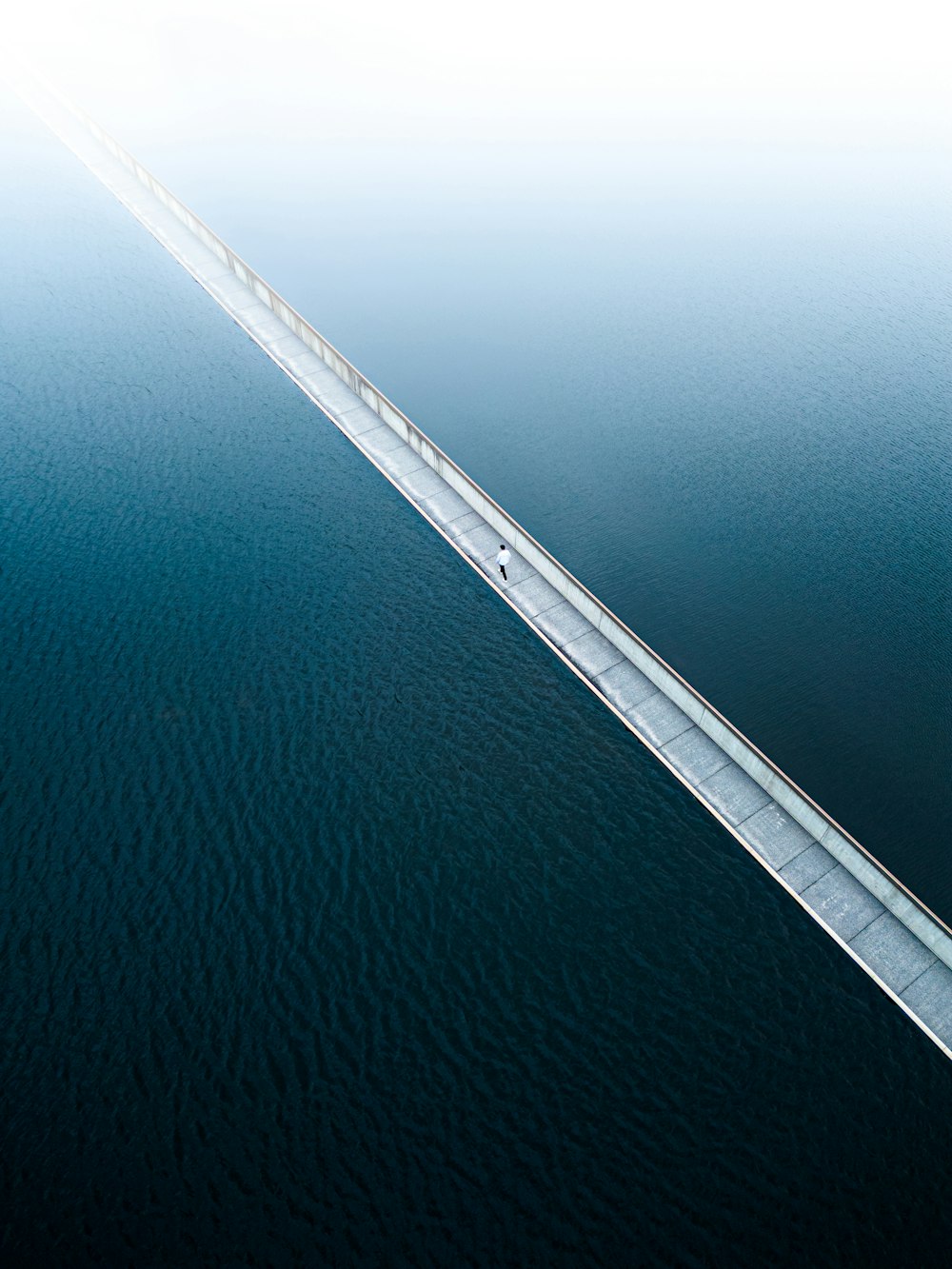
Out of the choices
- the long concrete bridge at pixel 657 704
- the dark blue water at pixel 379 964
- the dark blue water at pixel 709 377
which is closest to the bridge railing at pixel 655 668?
the long concrete bridge at pixel 657 704

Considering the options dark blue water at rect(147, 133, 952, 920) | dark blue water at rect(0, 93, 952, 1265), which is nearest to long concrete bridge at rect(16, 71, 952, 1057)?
dark blue water at rect(0, 93, 952, 1265)

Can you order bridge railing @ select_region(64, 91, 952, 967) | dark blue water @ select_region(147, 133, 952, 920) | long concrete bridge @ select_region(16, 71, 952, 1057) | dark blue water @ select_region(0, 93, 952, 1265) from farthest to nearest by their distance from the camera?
1. dark blue water @ select_region(147, 133, 952, 920)
2. bridge railing @ select_region(64, 91, 952, 967)
3. long concrete bridge @ select_region(16, 71, 952, 1057)
4. dark blue water @ select_region(0, 93, 952, 1265)

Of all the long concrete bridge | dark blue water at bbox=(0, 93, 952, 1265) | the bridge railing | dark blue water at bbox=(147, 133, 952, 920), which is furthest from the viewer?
dark blue water at bbox=(147, 133, 952, 920)

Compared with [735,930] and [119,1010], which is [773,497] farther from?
[119,1010]

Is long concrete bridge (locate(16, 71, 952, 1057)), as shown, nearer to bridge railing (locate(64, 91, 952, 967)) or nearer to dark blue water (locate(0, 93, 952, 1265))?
bridge railing (locate(64, 91, 952, 967))

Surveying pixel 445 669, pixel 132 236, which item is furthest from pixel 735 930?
pixel 132 236

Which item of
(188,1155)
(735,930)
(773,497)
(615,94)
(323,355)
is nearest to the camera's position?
(188,1155)

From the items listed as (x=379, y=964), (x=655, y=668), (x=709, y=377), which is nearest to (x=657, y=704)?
(x=655, y=668)
